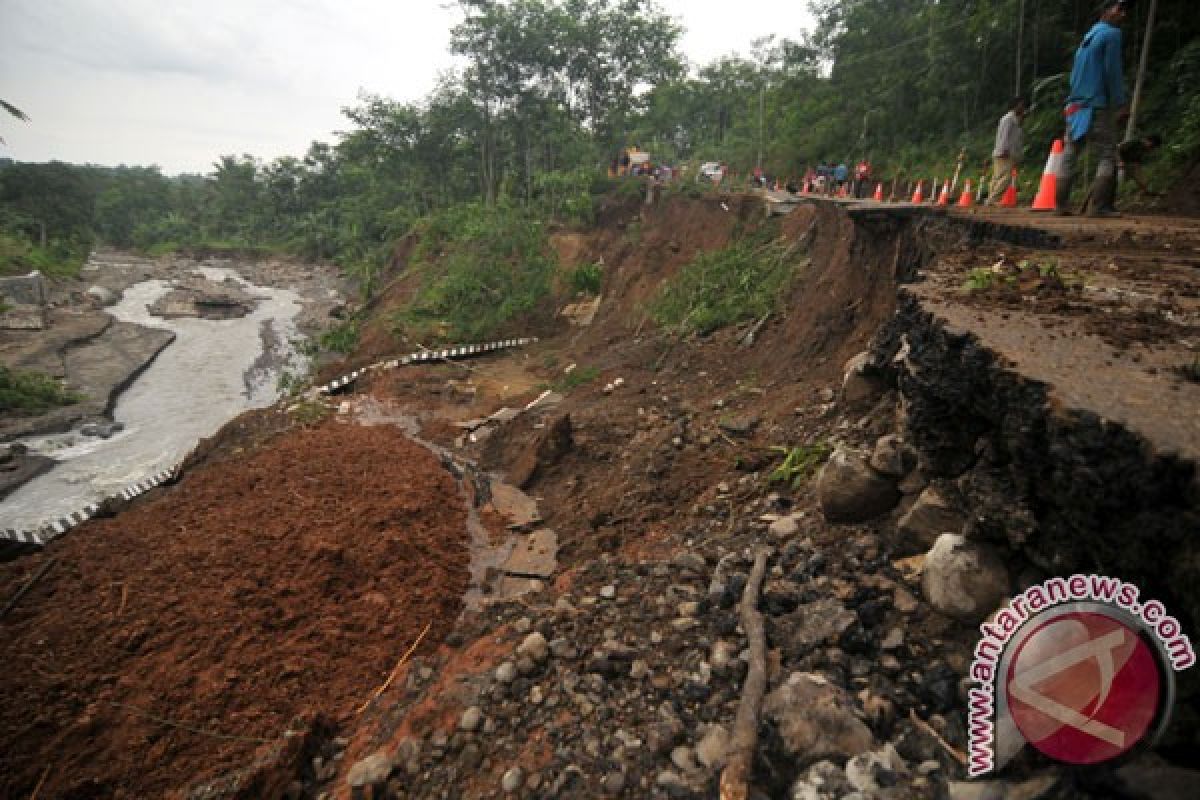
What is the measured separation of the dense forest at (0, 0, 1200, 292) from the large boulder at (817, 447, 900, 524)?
7.15m

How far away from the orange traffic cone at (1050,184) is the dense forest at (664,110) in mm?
2253

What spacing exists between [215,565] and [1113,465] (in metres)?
6.60

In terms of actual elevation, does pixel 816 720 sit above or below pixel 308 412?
above

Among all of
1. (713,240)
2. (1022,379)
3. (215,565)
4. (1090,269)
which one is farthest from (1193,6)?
(215,565)

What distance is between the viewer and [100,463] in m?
11.7

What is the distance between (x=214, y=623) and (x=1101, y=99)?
868 centimetres

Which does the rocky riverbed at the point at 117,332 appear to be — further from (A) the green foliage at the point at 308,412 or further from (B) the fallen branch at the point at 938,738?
(B) the fallen branch at the point at 938,738

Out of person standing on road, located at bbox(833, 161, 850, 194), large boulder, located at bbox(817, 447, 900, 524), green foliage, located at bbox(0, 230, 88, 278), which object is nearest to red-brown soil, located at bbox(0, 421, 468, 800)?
large boulder, located at bbox(817, 447, 900, 524)

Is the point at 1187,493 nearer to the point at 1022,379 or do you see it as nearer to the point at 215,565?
the point at 1022,379

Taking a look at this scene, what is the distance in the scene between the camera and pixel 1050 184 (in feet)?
19.3

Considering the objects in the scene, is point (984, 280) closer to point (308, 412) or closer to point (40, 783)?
point (40, 783)

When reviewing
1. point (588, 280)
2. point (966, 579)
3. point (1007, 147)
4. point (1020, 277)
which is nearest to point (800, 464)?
point (1020, 277)

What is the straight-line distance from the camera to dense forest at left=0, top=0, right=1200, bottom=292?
12383mm

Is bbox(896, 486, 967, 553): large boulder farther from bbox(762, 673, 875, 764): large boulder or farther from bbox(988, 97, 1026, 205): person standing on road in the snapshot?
bbox(988, 97, 1026, 205): person standing on road
